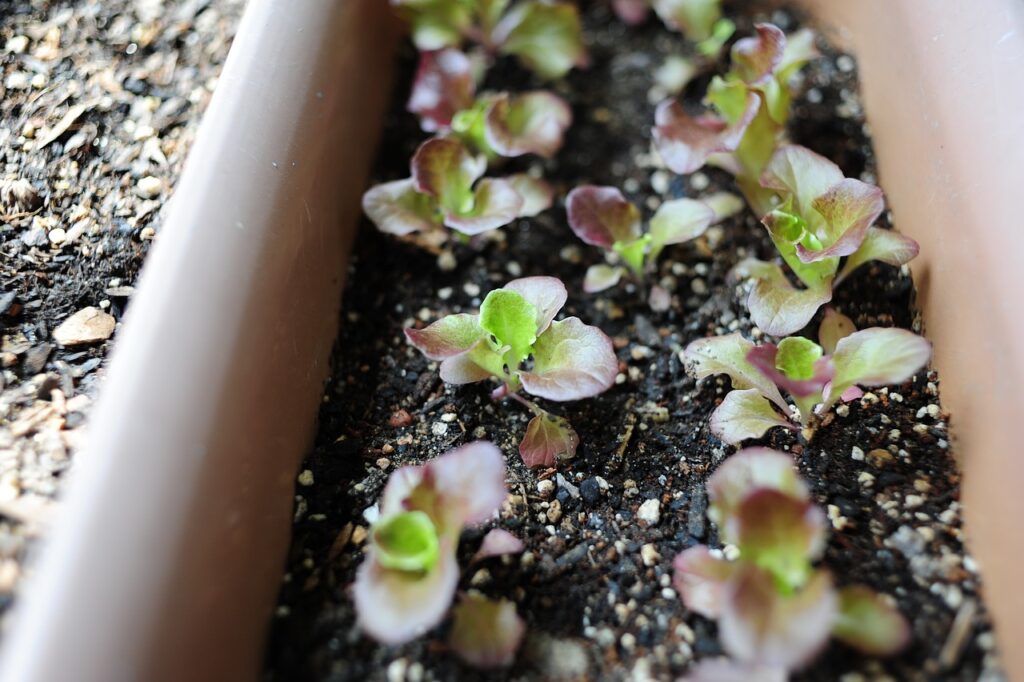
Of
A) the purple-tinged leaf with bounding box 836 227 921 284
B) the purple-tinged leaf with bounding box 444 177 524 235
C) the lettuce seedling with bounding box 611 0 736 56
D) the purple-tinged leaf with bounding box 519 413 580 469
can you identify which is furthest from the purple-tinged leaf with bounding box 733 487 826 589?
the lettuce seedling with bounding box 611 0 736 56

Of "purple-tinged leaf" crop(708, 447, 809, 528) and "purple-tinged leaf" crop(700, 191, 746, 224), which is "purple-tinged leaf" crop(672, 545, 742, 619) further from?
"purple-tinged leaf" crop(700, 191, 746, 224)

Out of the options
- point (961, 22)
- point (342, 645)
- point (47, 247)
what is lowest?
point (342, 645)

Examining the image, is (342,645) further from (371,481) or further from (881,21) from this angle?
(881,21)

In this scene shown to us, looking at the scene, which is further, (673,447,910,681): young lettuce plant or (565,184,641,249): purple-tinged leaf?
(565,184,641,249): purple-tinged leaf

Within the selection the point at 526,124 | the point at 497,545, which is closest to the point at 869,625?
the point at 497,545

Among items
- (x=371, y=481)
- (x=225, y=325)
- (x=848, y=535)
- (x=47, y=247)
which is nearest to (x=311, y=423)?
(x=371, y=481)
